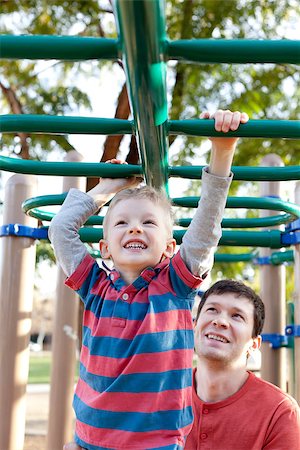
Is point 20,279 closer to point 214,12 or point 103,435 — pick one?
point 103,435

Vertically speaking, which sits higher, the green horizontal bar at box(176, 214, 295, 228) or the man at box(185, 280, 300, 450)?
the green horizontal bar at box(176, 214, 295, 228)

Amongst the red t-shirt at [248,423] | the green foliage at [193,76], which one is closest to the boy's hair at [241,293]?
the red t-shirt at [248,423]

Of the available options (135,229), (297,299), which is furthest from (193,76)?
(135,229)

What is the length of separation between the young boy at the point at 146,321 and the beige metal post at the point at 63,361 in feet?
5.91

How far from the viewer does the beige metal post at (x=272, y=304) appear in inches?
140

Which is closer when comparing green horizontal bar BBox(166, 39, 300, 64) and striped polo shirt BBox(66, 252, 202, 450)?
green horizontal bar BBox(166, 39, 300, 64)

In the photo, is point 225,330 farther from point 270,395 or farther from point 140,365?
point 140,365

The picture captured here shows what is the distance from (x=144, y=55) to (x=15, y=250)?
1.89m

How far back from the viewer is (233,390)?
2.08m

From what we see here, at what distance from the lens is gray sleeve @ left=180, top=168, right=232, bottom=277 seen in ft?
4.99

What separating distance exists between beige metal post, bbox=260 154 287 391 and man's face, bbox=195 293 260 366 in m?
1.43

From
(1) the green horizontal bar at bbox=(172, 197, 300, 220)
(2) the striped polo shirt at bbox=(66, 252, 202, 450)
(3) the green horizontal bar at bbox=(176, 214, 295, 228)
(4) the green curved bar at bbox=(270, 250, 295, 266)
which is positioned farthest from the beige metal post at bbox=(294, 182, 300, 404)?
(2) the striped polo shirt at bbox=(66, 252, 202, 450)

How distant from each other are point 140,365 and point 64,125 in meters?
0.58

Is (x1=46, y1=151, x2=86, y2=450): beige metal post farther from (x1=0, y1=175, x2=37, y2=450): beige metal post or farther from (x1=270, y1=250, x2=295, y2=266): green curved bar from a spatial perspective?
(x1=270, y1=250, x2=295, y2=266): green curved bar
